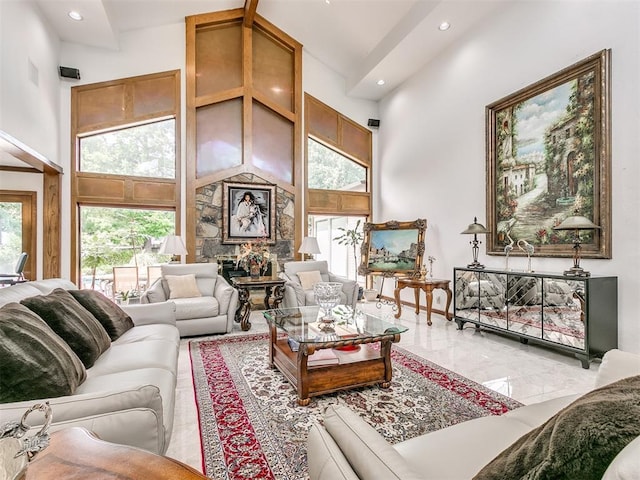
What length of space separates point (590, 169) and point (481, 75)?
2.22 meters

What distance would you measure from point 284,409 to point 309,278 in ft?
9.67

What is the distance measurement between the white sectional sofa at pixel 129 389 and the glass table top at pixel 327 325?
0.89 meters

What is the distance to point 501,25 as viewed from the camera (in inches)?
177

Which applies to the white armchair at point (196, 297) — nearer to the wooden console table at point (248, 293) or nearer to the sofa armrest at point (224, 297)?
the sofa armrest at point (224, 297)

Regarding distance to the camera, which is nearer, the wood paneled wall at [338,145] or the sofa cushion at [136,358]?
the sofa cushion at [136,358]

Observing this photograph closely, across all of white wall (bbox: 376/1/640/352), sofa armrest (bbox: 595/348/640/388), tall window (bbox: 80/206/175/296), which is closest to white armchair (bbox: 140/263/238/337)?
tall window (bbox: 80/206/175/296)

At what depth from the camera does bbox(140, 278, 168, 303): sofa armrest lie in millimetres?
4016

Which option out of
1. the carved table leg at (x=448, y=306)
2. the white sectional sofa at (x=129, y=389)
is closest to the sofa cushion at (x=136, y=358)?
the white sectional sofa at (x=129, y=389)

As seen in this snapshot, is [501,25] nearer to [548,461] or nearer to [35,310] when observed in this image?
[548,461]

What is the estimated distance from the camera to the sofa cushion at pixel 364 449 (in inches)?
32.2

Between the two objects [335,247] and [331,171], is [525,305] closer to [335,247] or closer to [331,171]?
[331,171]

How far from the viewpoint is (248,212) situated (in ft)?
20.8

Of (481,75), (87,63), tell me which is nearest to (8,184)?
(87,63)

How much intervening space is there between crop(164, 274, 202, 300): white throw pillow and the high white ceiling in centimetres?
382
